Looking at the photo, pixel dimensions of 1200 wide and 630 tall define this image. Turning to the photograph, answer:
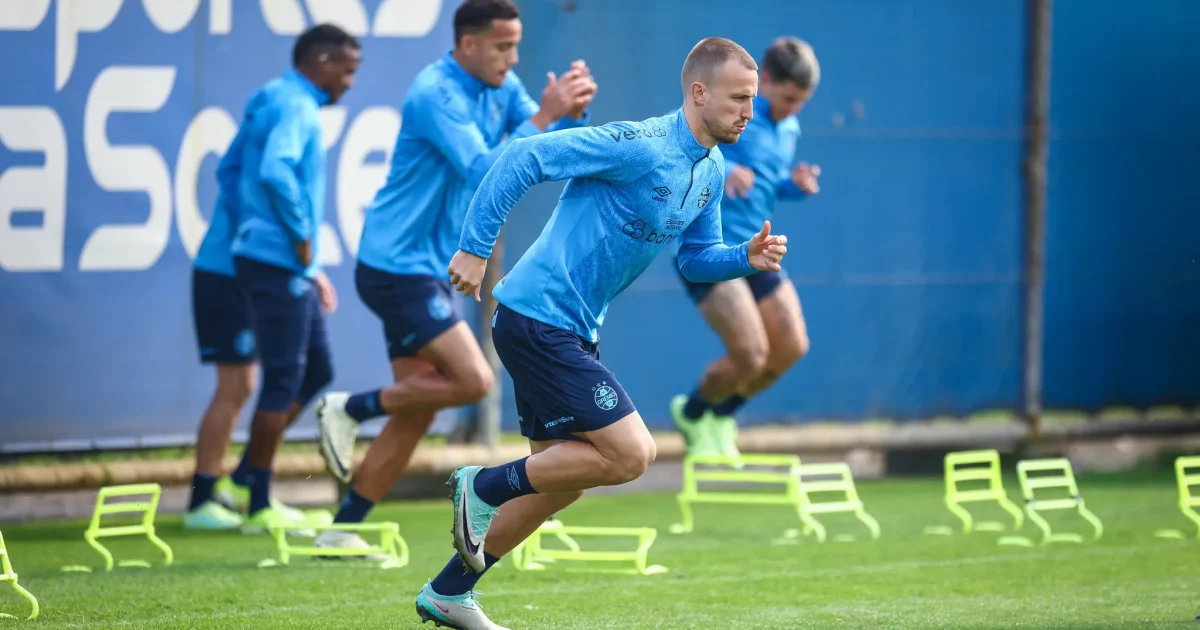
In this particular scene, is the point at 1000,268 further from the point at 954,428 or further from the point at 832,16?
the point at 832,16

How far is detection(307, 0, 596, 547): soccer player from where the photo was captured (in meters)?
6.90

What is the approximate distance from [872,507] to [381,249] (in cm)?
366

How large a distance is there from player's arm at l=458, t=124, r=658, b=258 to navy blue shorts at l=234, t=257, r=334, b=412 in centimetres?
293

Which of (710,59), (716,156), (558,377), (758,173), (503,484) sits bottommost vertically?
(503,484)

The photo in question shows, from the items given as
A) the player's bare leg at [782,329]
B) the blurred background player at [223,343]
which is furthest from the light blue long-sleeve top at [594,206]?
the player's bare leg at [782,329]

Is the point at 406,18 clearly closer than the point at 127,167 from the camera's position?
No

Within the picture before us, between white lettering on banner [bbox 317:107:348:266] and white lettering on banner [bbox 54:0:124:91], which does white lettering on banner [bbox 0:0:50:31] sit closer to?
white lettering on banner [bbox 54:0:124:91]

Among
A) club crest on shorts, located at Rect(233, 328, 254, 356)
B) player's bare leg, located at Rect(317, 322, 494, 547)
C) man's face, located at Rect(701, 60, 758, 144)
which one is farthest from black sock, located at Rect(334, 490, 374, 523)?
man's face, located at Rect(701, 60, 758, 144)

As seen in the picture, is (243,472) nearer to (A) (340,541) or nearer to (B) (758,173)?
(A) (340,541)

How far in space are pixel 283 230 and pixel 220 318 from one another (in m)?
0.74

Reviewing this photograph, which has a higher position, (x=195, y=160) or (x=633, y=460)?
(x=195, y=160)

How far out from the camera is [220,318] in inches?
324

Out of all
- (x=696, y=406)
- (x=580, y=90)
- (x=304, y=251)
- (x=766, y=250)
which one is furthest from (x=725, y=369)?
(x=766, y=250)

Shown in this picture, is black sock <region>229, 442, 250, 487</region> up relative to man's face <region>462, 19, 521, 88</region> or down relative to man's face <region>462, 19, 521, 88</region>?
down
